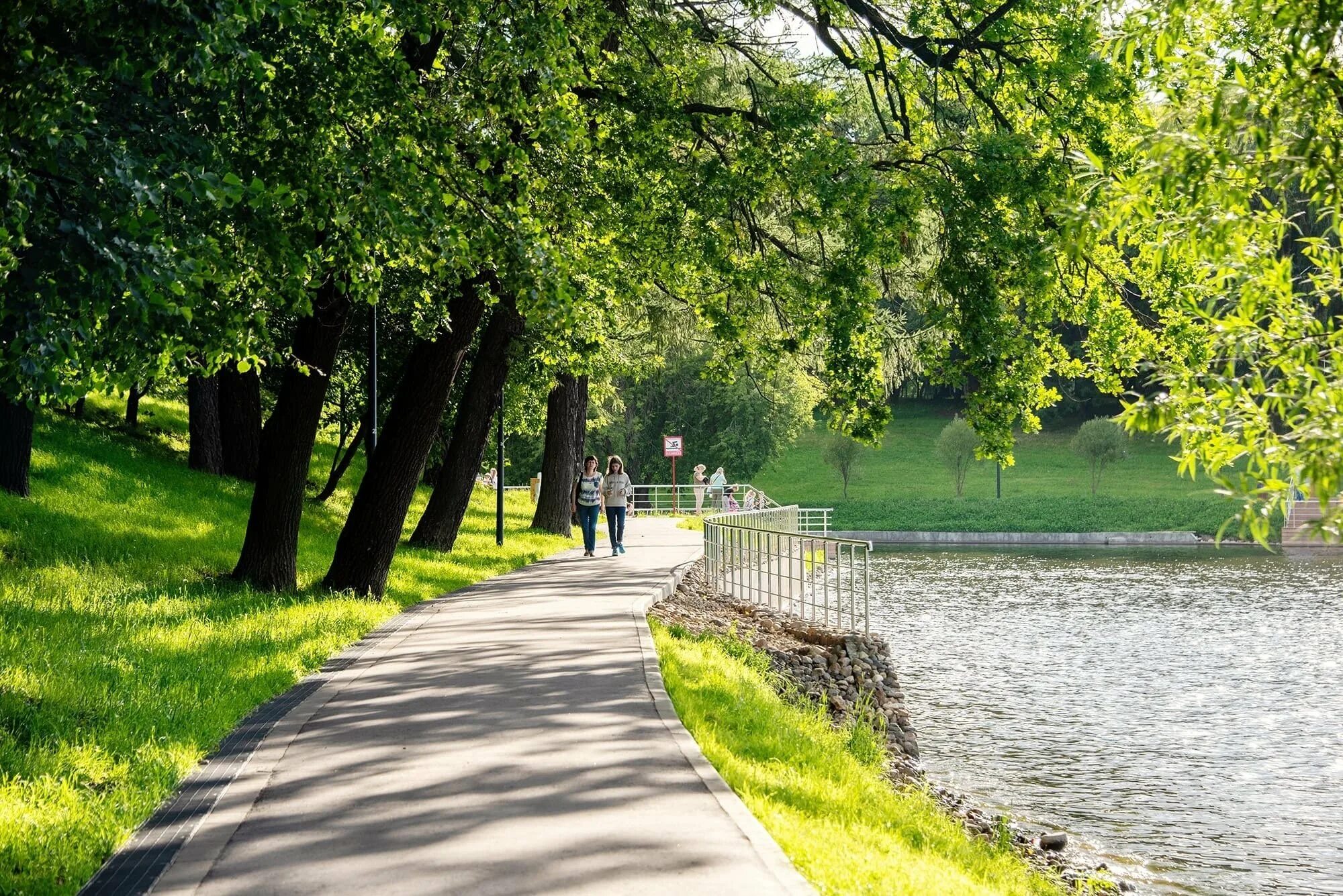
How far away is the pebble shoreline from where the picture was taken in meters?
9.96

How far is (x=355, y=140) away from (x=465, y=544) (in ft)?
49.4

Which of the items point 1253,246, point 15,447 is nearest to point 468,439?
point 15,447

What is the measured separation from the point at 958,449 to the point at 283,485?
→ 2235 inches

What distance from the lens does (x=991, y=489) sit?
72.2 meters

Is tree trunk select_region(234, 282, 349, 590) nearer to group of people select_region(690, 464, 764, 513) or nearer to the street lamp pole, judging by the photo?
the street lamp pole

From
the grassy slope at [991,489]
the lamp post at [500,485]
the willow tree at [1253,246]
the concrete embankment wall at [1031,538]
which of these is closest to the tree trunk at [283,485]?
the lamp post at [500,485]

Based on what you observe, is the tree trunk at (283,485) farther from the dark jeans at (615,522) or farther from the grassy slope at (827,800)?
the dark jeans at (615,522)

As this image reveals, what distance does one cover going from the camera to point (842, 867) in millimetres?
Answer: 6016

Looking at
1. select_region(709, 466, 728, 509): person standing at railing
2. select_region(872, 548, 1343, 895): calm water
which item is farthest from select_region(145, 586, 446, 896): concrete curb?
select_region(709, 466, 728, 509): person standing at railing

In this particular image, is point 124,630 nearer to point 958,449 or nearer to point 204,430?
point 204,430

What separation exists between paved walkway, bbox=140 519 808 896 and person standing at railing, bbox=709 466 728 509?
118 feet

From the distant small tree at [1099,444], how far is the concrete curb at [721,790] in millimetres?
58032

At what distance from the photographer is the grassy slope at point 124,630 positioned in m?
6.61

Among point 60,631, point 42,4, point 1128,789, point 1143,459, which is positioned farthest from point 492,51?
point 1143,459
